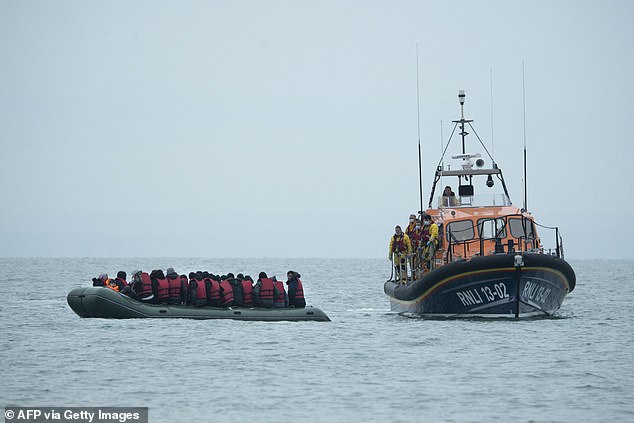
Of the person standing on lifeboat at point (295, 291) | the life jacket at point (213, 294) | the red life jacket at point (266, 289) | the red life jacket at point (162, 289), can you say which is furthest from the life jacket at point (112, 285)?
the person standing on lifeboat at point (295, 291)

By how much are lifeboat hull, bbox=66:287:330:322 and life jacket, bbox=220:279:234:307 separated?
24 cm

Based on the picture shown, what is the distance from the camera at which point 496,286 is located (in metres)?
27.0

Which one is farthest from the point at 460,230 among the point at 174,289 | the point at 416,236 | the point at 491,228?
the point at 174,289

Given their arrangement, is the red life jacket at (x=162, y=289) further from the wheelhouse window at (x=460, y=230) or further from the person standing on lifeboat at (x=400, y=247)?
the wheelhouse window at (x=460, y=230)

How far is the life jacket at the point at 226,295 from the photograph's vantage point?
1120 inches

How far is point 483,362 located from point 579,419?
18.7ft

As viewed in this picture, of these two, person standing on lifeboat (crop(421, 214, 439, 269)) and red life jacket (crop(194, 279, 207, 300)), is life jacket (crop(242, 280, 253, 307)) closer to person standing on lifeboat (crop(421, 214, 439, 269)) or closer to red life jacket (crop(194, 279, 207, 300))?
red life jacket (crop(194, 279, 207, 300))

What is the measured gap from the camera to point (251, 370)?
21.1 metres

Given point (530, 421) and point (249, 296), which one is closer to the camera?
point (530, 421)

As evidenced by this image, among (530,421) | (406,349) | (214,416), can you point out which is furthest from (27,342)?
(530,421)

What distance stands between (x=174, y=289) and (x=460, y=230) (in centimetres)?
801

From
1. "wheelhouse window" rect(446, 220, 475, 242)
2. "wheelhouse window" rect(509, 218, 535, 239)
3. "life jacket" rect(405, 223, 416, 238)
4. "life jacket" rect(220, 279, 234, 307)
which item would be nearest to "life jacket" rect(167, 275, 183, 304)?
"life jacket" rect(220, 279, 234, 307)

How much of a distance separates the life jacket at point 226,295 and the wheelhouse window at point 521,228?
7.87 m

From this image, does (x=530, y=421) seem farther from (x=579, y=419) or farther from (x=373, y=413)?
(x=373, y=413)
